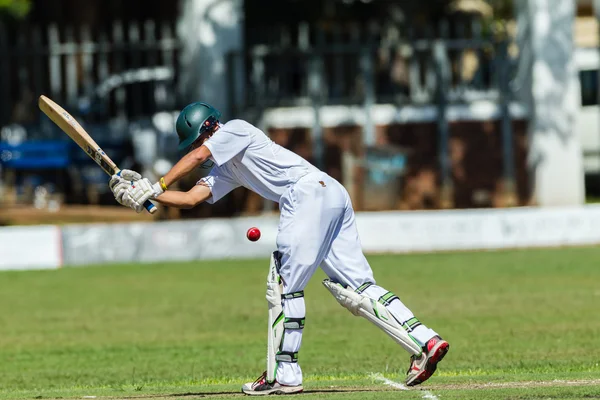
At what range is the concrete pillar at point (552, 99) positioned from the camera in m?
24.0

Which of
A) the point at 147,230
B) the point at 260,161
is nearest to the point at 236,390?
the point at 260,161

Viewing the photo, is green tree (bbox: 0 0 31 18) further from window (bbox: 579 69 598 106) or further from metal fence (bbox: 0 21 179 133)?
window (bbox: 579 69 598 106)

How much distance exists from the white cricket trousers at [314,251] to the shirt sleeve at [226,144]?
15.9 inches

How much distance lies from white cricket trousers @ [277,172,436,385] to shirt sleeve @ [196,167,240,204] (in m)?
0.44

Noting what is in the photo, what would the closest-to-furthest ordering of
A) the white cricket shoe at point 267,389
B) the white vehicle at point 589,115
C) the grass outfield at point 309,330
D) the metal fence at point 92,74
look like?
1. the white cricket shoe at point 267,389
2. the grass outfield at point 309,330
3. the metal fence at point 92,74
4. the white vehicle at point 589,115

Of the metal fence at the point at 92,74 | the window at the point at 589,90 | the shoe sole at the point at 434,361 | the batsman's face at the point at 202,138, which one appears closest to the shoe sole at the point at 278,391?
the shoe sole at the point at 434,361

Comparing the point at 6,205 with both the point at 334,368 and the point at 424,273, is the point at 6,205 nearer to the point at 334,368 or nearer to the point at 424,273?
the point at 424,273

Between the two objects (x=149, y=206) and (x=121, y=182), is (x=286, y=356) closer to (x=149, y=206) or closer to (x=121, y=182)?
(x=149, y=206)

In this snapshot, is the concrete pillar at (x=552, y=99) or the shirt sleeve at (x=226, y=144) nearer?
the shirt sleeve at (x=226, y=144)

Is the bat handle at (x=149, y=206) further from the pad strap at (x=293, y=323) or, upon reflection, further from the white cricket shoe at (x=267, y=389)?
the white cricket shoe at (x=267, y=389)

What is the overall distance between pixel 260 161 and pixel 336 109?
15.4m

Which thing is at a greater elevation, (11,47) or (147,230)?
(11,47)

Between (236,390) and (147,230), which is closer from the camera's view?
(236,390)

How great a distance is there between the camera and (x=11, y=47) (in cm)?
2309
